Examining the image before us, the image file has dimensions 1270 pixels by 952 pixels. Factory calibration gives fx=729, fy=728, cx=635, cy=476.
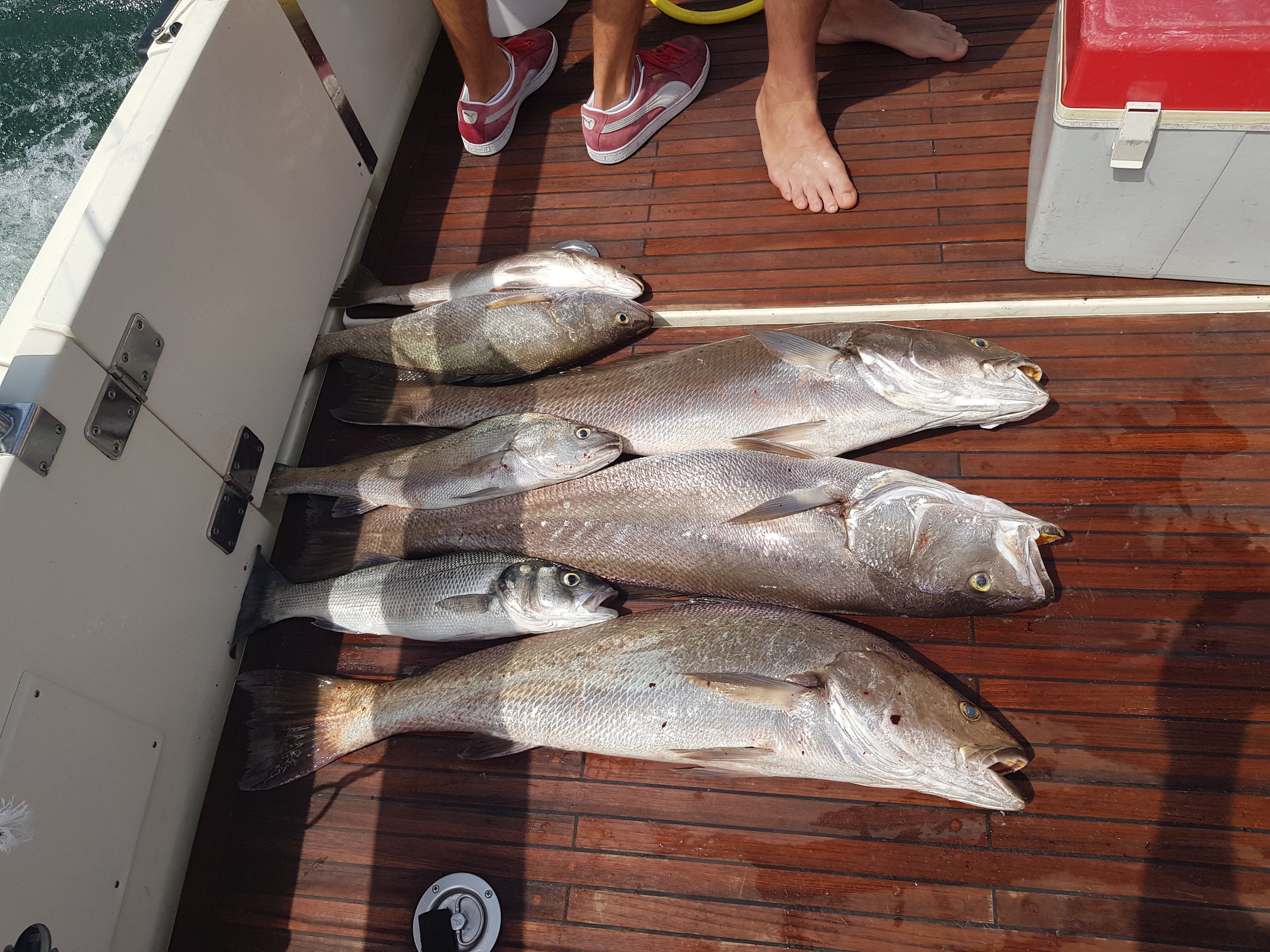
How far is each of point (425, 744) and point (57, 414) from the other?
1510 millimetres

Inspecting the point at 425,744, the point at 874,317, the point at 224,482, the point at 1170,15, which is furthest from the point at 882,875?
the point at 1170,15

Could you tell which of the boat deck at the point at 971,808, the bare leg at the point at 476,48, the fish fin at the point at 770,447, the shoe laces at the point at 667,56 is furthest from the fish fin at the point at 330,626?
the shoe laces at the point at 667,56

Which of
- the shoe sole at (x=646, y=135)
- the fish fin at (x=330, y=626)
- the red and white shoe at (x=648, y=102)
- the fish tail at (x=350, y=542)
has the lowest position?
the fish fin at (x=330, y=626)

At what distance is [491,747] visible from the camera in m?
2.39

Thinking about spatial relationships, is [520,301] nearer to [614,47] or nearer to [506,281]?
[506,281]

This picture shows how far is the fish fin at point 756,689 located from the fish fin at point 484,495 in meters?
0.98

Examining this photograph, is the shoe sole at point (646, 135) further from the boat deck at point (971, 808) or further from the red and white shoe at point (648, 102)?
the boat deck at point (971, 808)

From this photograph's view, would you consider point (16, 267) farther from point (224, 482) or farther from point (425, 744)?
point (425, 744)

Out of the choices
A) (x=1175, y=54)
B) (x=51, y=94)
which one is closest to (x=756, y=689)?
(x=1175, y=54)

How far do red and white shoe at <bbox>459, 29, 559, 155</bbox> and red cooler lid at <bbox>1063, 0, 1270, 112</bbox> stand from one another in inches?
98.9

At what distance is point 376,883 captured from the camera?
94.3 inches

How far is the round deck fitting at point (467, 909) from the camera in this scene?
2252 mm

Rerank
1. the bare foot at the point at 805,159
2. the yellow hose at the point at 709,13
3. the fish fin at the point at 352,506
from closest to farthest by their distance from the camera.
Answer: the fish fin at the point at 352,506
the bare foot at the point at 805,159
the yellow hose at the point at 709,13

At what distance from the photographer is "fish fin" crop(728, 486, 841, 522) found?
2.39 metres
